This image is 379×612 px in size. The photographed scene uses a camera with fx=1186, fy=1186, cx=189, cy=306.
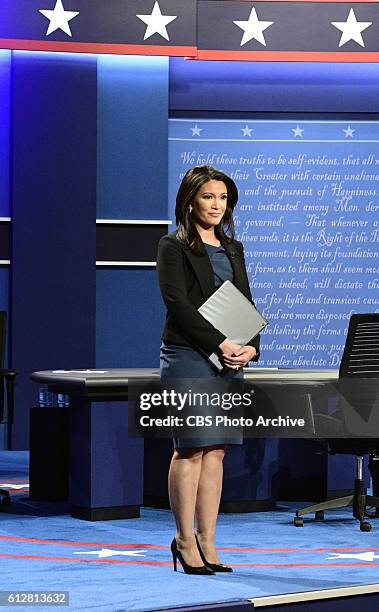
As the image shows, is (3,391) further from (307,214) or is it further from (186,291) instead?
(307,214)

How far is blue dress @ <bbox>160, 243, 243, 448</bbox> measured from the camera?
416cm

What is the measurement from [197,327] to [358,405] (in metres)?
2.27

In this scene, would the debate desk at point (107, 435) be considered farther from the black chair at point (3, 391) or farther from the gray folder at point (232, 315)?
the gray folder at point (232, 315)

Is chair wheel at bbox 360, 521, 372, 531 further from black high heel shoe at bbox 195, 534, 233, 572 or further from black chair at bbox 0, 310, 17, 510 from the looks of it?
black chair at bbox 0, 310, 17, 510

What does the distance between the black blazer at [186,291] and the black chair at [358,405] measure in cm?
196

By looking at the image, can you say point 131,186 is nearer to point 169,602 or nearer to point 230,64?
point 230,64

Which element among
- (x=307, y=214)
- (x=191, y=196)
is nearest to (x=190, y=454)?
(x=191, y=196)

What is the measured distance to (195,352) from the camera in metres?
A: 4.17

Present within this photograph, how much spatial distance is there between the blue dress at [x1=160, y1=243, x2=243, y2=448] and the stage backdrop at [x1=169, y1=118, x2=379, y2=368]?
19.1 ft

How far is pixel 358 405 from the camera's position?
616 centimetres

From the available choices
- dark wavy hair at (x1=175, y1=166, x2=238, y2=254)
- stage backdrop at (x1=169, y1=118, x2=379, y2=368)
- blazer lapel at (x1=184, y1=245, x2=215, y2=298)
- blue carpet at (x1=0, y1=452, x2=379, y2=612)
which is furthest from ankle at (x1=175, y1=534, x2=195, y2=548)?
stage backdrop at (x1=169, y1=118, x2=379, y2=368)

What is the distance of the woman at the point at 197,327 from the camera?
163 inches

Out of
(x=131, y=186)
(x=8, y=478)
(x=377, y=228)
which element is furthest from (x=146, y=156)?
(x=8, y=478)

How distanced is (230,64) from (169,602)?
22.3 feet
